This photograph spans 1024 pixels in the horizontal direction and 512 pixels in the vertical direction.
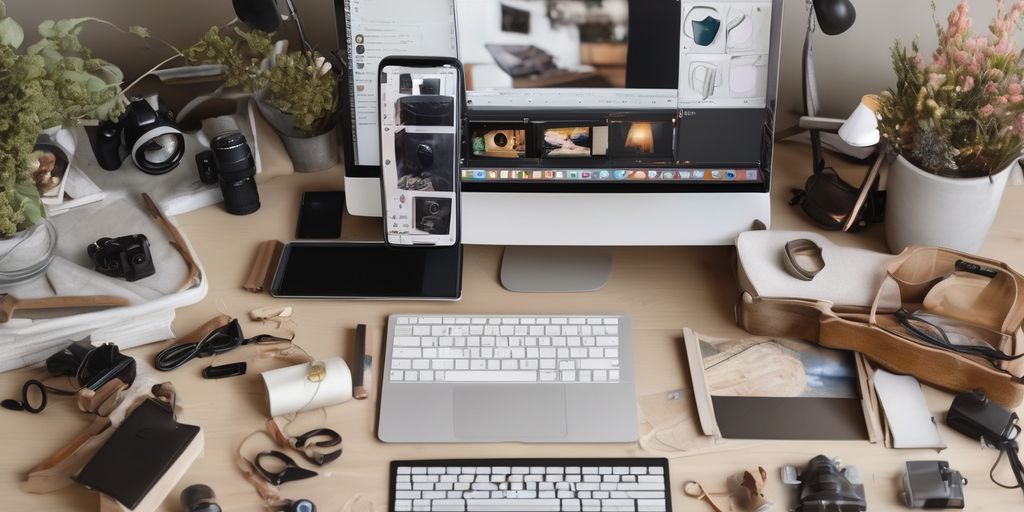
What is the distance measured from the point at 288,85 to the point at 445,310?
15.9 inches

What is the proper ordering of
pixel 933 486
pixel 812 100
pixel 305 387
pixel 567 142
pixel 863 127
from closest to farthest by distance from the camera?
pixel 933 486 → pixel 305 387 → pixel 567 142 → pixel 863 127 → pixel 812 100

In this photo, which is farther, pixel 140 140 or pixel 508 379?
pixel 140 140

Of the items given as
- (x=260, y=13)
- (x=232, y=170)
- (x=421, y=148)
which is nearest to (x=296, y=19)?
(x=260, y=13)

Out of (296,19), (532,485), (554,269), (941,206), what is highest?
(296,19)

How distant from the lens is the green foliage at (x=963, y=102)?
104 centimetres

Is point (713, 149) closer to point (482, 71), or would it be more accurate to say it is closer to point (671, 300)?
point (671, 300)

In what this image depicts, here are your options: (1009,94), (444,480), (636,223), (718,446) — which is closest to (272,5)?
(636,223)

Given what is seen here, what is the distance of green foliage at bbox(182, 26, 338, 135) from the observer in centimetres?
128

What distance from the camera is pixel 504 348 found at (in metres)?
1.11

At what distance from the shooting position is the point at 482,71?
3.70ft

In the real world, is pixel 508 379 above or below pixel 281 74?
below

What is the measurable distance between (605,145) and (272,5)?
0.49 m

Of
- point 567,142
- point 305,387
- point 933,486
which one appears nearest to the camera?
point 933,486

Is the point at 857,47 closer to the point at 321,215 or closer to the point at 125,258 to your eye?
the point at 321,215
